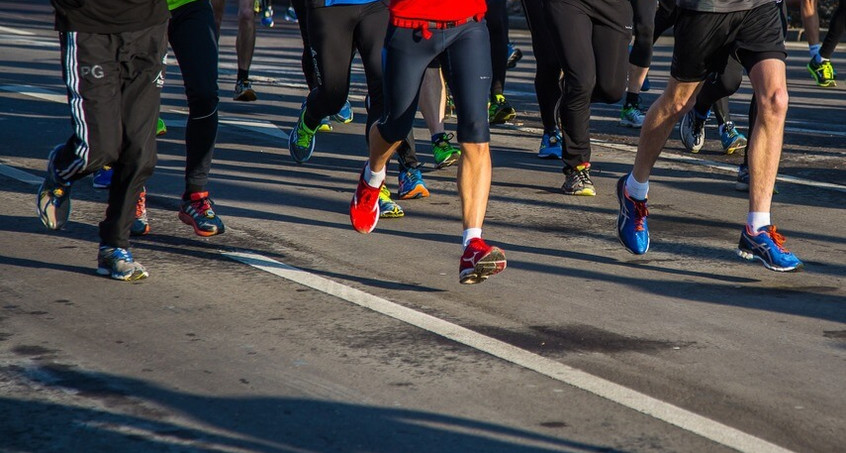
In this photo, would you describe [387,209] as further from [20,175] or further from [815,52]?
[815,52]

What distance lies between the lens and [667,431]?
12.8 feet

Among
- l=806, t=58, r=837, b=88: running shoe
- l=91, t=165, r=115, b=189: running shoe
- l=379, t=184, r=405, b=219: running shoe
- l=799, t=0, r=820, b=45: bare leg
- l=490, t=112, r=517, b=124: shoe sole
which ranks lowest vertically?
l=91, t=165, r=115, b=189: running shoe

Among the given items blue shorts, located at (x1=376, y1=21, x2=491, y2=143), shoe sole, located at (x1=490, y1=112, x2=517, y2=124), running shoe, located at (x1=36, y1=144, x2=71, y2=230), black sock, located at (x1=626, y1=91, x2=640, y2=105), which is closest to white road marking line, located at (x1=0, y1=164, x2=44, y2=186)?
running shoe, located at (x1=36, y1=144, x2=71, y2=230)

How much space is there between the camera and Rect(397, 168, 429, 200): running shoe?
25.6 feet

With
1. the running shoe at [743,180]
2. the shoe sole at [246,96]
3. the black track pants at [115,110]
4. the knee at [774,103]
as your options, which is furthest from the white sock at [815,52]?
the black track pants at [115,110]

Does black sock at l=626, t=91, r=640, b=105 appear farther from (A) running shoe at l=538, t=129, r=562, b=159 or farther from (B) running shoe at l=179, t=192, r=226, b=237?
(B) running shoe at l=179, t=192, r=226, b=237

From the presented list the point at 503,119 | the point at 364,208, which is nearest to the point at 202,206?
the point at 364,208

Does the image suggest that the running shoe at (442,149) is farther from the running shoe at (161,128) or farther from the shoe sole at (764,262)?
the shoe sole at (764,262)

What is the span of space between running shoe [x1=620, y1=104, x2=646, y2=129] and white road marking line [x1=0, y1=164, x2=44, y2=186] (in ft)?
17.3

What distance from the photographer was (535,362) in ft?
15.1

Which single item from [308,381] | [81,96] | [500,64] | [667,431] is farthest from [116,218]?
[500,64]

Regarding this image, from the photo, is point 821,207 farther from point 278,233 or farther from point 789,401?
point 789,401

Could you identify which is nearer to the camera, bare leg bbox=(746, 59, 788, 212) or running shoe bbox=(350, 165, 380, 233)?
bare leg bbox=(746, 59, 788, 212)

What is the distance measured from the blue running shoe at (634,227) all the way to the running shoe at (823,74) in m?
8.58
